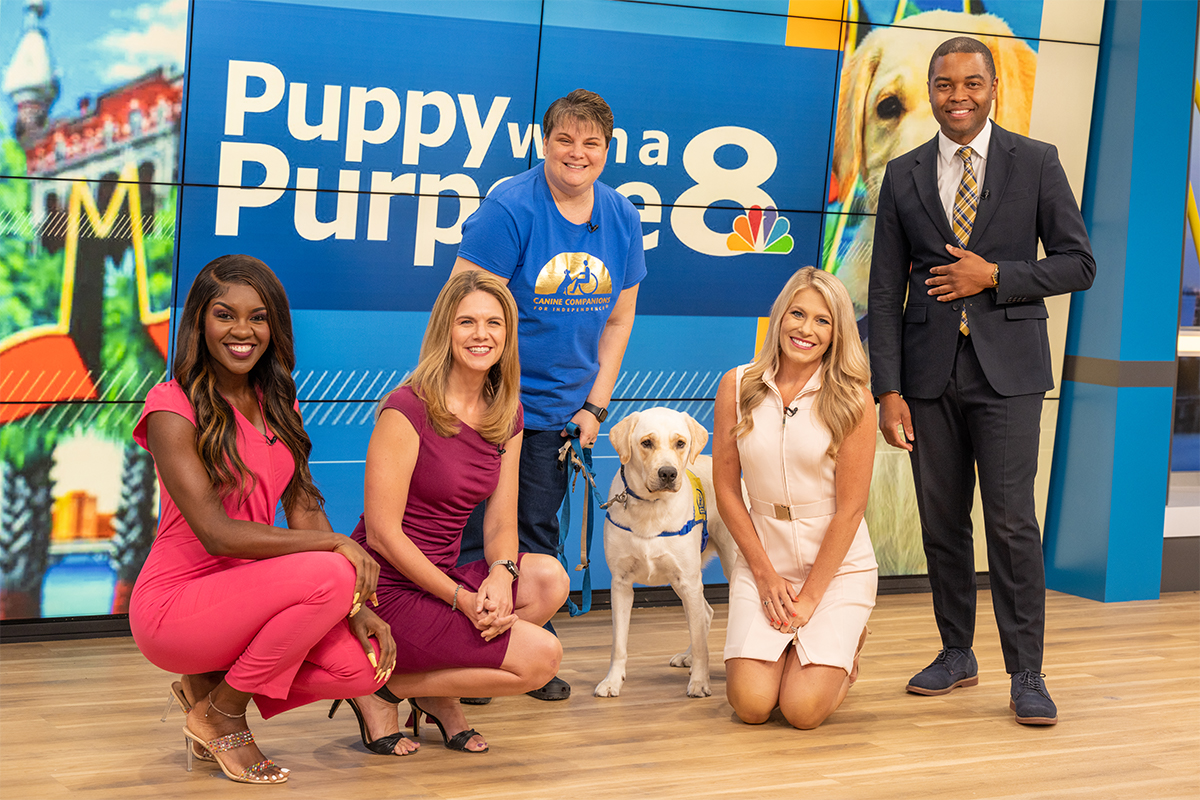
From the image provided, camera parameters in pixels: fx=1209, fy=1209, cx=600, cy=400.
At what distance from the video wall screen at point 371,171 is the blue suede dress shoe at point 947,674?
133cm

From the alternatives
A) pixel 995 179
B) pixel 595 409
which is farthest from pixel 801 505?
pixel 995 179

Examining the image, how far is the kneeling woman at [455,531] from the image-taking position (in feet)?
9.26

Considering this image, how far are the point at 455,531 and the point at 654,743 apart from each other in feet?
2.50

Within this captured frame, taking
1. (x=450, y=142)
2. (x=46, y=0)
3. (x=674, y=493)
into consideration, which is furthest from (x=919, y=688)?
(x=46, y=0)

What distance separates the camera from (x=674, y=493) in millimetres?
Answer: 3584

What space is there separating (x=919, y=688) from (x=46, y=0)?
11.0 feet

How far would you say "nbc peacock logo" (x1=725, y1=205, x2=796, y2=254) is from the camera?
4754mm

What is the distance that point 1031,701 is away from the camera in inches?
134

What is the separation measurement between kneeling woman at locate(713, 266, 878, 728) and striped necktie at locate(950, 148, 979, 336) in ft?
1.29

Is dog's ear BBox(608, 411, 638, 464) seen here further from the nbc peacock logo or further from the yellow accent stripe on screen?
the yellow accent stripe on screen

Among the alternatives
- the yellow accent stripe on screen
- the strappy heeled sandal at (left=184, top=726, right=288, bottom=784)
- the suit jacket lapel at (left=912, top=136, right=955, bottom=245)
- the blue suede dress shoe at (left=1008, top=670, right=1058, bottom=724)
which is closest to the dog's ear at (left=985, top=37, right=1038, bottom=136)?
the yellow accent stripe on screen

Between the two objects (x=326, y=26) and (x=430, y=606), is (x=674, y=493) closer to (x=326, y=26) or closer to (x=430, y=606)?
(x=430, y=606)

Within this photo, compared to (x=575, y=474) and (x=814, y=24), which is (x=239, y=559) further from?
(x=814, y=24)

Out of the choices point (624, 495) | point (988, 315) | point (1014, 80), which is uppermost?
point (1014, 80)
